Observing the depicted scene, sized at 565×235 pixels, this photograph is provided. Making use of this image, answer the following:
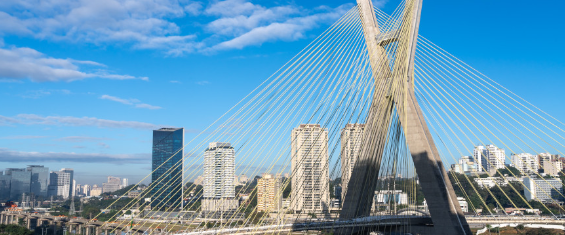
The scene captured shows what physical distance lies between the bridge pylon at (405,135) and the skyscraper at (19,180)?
147 m

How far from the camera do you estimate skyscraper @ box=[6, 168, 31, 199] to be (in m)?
139

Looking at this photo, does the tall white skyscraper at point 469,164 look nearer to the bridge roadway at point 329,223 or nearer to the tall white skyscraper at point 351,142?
the bridge roadway at point 329,223

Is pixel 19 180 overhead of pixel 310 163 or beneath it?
beneath

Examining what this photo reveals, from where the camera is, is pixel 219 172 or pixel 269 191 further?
pixel 269 191

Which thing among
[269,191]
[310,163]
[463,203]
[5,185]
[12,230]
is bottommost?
[12,230]

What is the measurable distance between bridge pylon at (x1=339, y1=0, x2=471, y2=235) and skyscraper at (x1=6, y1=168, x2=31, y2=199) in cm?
14734

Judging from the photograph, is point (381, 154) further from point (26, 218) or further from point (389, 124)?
point (26, 218)

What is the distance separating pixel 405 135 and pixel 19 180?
151512mm

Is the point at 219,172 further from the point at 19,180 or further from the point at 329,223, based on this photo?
the point at 19,180

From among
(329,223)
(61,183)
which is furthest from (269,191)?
(61,183)

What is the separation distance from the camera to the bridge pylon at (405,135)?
12828 mm

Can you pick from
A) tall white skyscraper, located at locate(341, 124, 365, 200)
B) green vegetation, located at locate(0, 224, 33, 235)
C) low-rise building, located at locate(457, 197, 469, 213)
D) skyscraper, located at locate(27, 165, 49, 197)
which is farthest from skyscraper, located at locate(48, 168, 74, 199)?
tall white skyscraper, located at locate(341, 124, 365, 200)

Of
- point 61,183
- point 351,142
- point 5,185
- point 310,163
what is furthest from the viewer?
point 61,183

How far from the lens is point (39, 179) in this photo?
148875 millimetres
